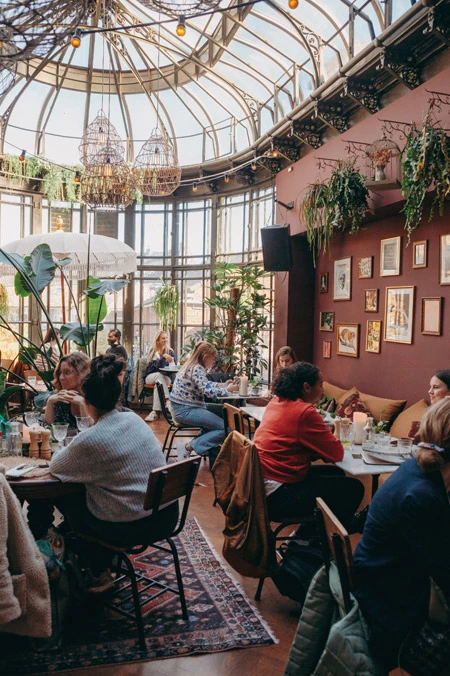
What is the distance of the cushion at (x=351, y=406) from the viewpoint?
590 centimetres

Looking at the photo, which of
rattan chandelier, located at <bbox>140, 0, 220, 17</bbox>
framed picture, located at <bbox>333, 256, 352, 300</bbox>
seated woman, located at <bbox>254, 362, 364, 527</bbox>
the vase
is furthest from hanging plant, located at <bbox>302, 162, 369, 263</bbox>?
seated woman, located at <bbox>254, 362, 364, 527</bbox>

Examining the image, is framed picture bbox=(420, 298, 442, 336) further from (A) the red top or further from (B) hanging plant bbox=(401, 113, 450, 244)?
(A) the red top

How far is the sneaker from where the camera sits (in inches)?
123

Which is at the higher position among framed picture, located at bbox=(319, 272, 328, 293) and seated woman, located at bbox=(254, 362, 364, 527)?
framed picture, located at bbox=(319, 272, 328, 293)

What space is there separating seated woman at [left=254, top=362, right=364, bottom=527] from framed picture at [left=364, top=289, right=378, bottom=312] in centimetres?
308

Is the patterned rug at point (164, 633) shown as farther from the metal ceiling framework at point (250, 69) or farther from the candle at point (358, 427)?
the metal ceiling framework at point (250, 69)

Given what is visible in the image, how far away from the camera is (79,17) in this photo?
370cm

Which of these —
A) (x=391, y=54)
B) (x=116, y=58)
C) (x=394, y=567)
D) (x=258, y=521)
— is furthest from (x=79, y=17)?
(x=116, y=58)

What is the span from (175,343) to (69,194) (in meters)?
3.46

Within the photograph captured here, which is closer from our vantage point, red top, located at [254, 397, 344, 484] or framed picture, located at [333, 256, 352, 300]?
red top, located at [254, 397, 344, 484]

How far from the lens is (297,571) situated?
311cm

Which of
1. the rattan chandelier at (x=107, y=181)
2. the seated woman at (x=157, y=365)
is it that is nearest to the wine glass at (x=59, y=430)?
the rattan chandelier at (x=107, y=181)

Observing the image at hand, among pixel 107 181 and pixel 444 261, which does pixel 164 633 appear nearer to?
pixel 444 261

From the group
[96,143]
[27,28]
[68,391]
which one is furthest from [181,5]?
[96,143]
